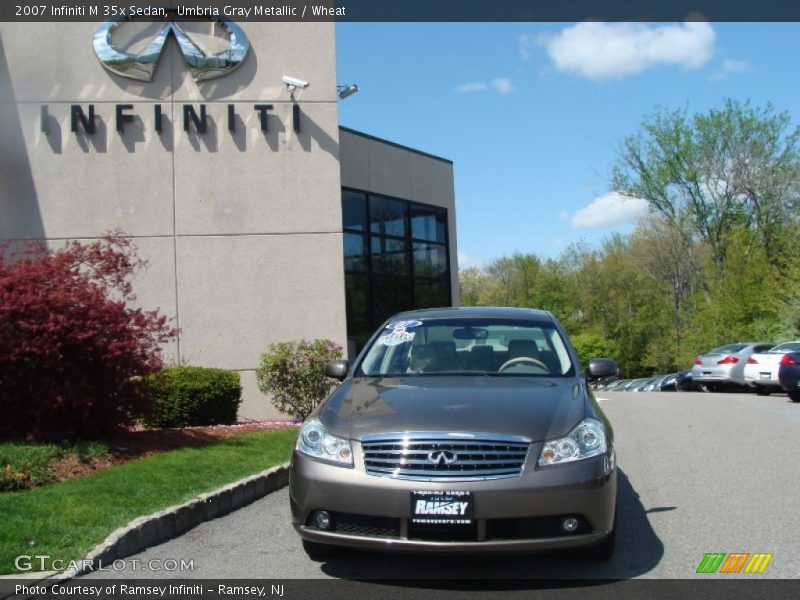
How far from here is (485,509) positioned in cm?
441

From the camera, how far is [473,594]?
14.8ft

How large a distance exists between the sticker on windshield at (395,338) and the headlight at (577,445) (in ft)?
6.19

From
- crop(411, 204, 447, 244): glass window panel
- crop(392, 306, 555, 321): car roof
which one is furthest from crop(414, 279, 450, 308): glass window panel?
→ crop(392, 306, 555, 321): car roof

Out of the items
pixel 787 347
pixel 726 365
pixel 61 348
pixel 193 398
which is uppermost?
pixel 61 348

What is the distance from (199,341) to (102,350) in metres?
5.82

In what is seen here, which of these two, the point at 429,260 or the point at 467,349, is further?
the point at 429,260

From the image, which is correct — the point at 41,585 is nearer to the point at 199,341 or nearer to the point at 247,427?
the point at 247,427

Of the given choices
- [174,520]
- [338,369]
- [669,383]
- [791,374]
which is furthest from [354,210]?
[669,383]

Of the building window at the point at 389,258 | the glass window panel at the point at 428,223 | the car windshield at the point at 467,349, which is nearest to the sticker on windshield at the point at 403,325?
the car windshield at the point at 467,349

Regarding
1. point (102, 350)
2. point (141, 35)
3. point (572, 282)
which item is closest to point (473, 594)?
point (102, 350)

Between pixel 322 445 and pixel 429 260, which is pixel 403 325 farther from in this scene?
pixel 429 260

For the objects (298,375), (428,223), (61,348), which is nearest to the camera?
(61,348)

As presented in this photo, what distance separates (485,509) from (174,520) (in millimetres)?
2726

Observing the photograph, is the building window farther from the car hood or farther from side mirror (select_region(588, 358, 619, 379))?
the car hood
